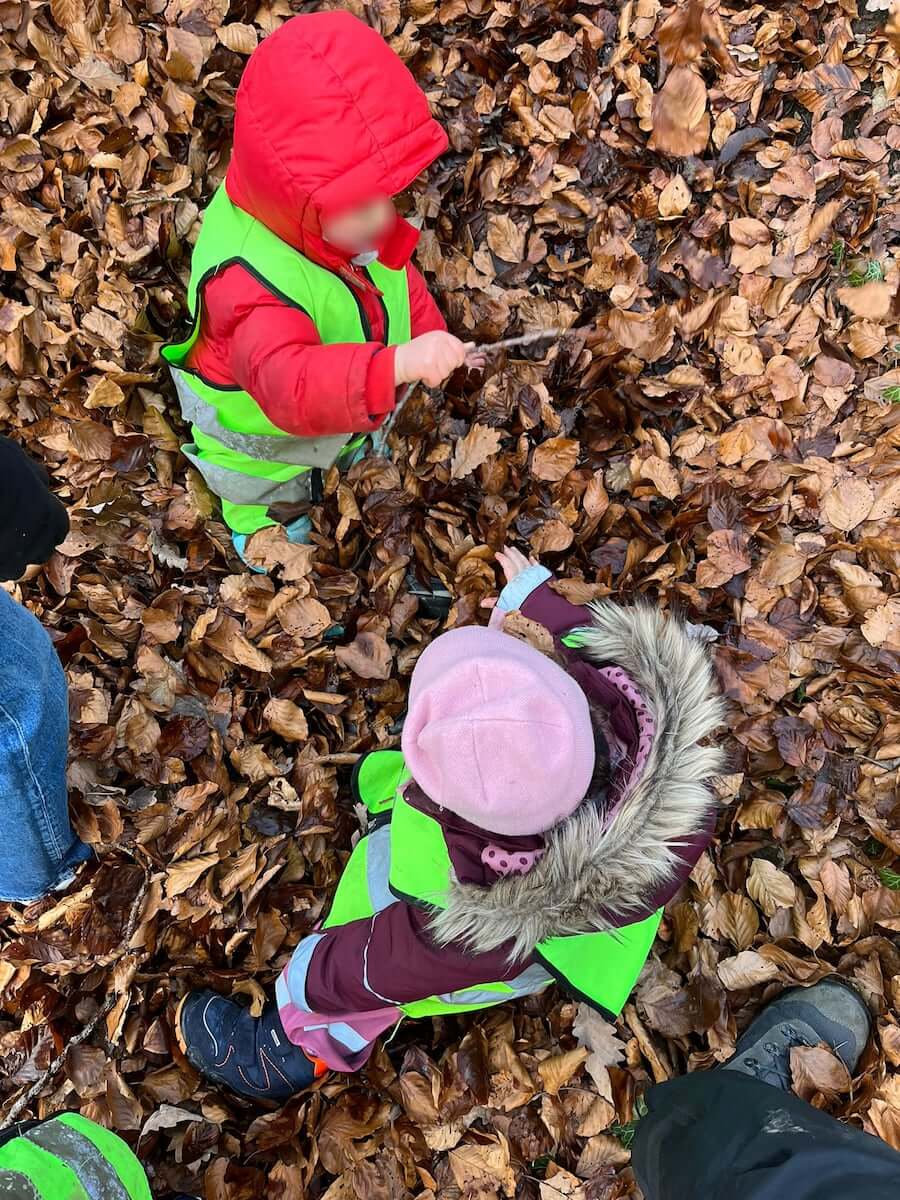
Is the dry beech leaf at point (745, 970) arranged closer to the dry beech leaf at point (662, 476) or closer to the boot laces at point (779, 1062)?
the boot laces at point (779, 1062)

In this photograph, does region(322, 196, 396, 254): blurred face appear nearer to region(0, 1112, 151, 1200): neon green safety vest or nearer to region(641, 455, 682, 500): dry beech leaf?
region(641, 455, 682, 500): dry beech leaf

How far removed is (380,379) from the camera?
5.33 feet

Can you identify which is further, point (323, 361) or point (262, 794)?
point (262, 794)

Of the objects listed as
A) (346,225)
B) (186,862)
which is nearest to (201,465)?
(346,225)

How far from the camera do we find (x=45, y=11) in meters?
2.33

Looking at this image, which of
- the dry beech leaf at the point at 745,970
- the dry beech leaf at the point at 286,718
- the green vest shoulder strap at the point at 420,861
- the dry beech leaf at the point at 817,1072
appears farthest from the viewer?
the dry beech leaf at the point at 286,718

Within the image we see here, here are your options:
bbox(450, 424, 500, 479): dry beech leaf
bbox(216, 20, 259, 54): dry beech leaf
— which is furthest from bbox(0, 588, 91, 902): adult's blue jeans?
bbox(216, 20, 259, 54): dry beech leaf

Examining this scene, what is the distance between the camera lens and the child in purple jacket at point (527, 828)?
1182 mm

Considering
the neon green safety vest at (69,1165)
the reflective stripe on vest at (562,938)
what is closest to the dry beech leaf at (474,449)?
the reflective stripe on vest at (562,938)

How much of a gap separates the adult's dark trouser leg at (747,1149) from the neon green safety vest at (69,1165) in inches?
36.9

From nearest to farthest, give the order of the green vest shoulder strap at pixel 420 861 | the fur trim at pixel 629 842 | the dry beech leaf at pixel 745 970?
1. the fur trim at pixel 629 842
2. the green vest shoulder strap at pixel 420 861
3. the dry beech leaf at pixel 745 970

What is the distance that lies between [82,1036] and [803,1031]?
1.62m

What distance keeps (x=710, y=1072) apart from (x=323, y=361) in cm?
167

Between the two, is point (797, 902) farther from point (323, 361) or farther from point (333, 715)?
point (323, 361)
